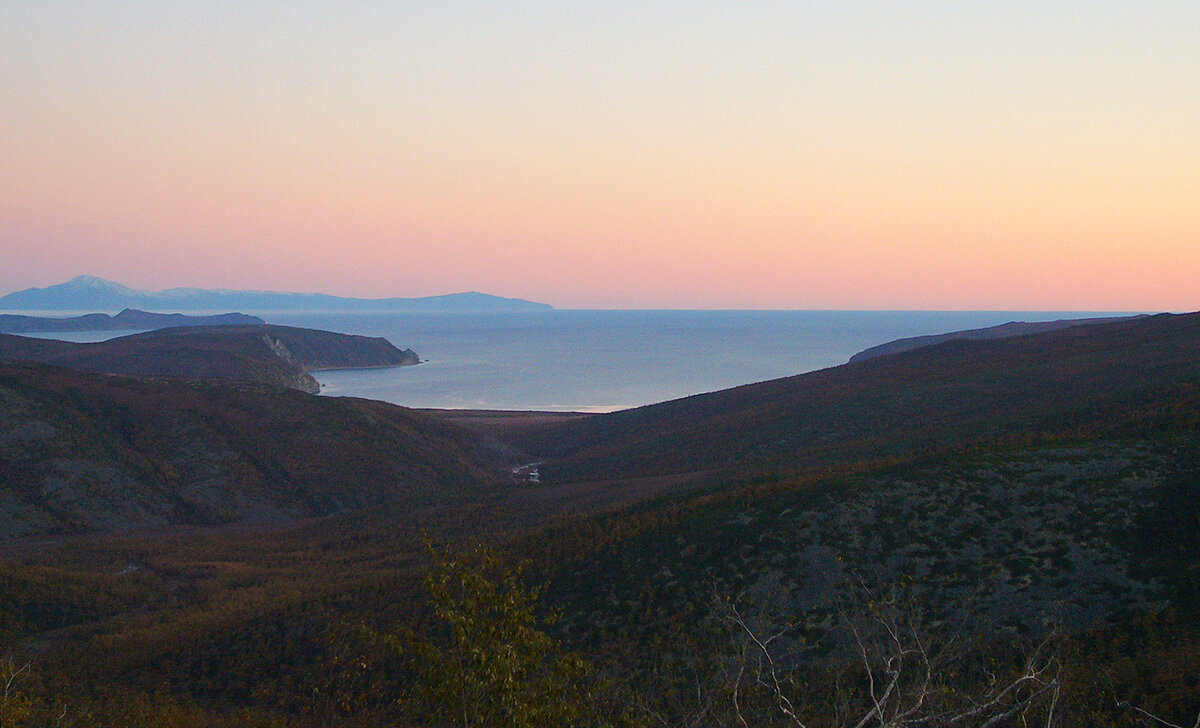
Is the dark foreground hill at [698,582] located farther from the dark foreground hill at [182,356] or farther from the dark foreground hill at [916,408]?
the dark foreground hill at [182,356]

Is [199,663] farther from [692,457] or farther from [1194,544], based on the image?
[692,457]

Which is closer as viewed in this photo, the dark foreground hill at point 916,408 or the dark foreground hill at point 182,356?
the dark foreground hill at point 916,408

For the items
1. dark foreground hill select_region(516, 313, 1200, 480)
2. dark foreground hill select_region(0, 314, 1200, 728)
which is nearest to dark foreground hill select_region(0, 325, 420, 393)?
dark foreground hill select_region(516, 313, 1200, 480)

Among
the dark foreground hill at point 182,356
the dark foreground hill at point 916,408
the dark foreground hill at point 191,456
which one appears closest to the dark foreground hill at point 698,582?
the dark foreground hill at point 191,456

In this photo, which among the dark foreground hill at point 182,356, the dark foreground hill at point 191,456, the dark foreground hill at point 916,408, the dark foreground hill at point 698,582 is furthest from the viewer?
the dark foreground hill at point 182,356

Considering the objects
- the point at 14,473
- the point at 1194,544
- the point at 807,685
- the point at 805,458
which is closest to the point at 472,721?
the point at 807,685

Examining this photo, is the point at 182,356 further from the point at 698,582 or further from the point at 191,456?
the point at 698,582

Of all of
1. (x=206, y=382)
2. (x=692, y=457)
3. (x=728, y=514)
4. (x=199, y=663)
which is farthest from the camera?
(x=206, y=382)
